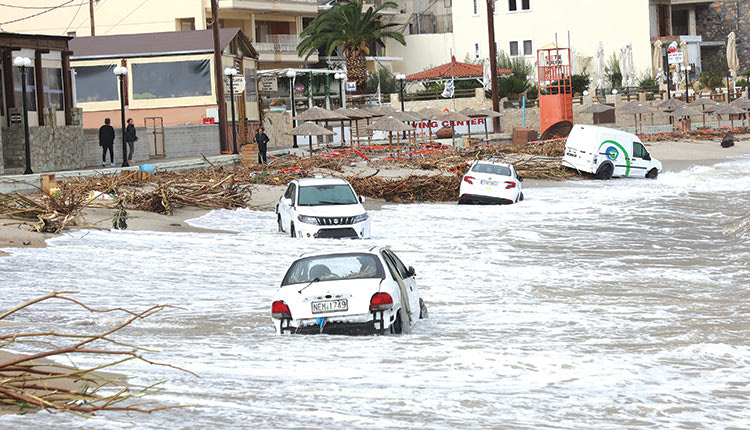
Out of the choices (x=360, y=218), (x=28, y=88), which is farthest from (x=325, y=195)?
(x=28, y=88)

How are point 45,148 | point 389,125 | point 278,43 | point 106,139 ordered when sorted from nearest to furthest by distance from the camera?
1. point 45,148
2. point 106,139
3. point 389,125
4. point 278,43

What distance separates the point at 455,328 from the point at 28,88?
25.1 metres

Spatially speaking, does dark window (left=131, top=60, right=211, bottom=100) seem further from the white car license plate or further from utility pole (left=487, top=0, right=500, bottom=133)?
the white car license plate

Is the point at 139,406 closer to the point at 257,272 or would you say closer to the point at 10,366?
the point at 10,366

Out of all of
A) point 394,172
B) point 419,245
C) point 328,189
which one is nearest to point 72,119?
point 394,172

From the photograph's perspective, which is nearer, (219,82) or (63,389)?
(63,389)

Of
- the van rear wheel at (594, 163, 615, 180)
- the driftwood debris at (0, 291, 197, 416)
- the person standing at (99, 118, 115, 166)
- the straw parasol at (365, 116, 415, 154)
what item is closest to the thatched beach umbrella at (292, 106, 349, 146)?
the straw parasol at (365, 116, 415, 154)

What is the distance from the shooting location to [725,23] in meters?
85.2

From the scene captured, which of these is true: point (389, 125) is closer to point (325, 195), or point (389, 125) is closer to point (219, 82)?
point (219, 82)

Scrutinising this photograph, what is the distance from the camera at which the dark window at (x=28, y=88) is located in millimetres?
33062

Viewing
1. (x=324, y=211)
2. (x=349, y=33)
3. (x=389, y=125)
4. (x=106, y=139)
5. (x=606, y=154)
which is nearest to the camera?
(x=324, y=211)

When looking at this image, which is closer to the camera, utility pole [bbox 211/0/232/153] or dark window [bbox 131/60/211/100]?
utility pole [bbox 211/0/232/153]

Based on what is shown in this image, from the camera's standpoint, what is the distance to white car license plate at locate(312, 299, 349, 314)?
11328 mm

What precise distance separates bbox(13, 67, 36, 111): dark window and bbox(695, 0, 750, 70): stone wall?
6557 centimetres
